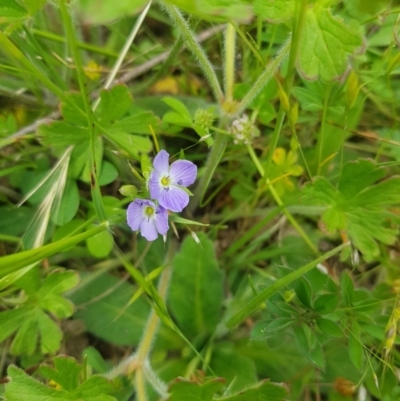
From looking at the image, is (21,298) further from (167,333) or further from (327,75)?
(327,75)

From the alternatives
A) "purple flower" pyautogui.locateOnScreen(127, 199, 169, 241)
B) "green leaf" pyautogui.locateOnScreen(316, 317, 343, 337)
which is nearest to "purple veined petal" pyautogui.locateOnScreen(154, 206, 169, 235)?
"purple flower" pyautogui.locateOnScreen(127, 199, 169, 241)

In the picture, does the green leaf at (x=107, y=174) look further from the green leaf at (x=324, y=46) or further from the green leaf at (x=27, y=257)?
the green leaf at (x=324, y=46)

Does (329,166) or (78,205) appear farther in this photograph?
(329,166)

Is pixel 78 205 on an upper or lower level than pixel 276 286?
upper

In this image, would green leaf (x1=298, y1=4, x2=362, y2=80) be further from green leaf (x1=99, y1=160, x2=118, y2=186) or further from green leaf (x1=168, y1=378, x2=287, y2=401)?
green leaf (x1=168, y1=378, x2=287, y2=401)

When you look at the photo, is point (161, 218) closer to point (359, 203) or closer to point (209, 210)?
point (359, 203)

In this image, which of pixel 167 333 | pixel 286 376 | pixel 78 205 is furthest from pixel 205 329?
pixel 78 205

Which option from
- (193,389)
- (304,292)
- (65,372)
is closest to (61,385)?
(65,372)

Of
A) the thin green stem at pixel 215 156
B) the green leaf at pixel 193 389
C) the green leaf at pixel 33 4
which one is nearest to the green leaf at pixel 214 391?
the green leaf at pixel 193 389
